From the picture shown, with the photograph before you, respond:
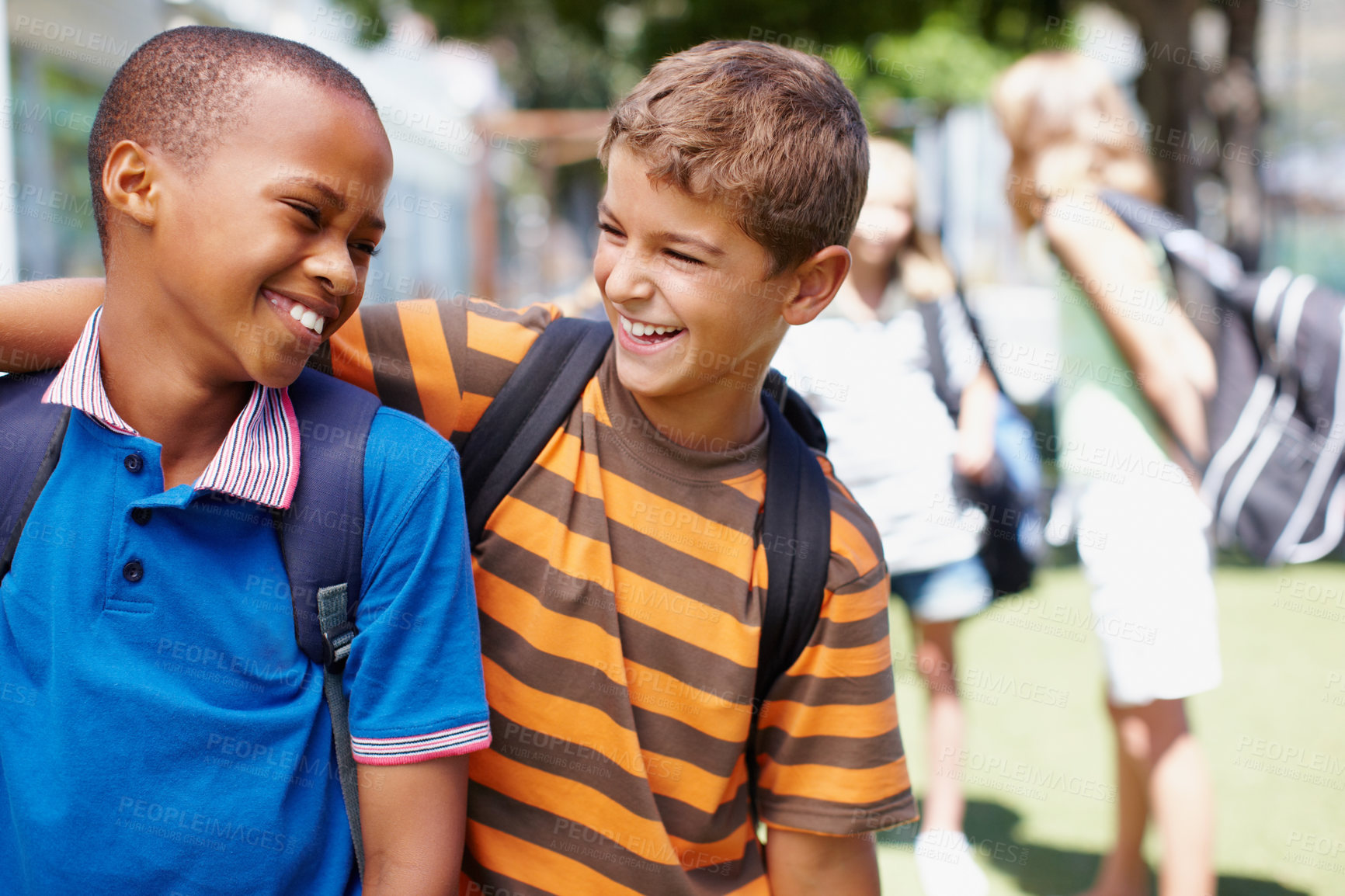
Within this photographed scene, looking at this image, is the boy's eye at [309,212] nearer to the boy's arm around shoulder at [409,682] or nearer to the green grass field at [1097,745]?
the boy's arm around shoulder at [409,682]

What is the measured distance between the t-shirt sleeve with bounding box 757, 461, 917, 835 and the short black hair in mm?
963

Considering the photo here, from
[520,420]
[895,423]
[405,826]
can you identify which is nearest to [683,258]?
[520,420]

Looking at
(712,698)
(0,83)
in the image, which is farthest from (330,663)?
(0,83)

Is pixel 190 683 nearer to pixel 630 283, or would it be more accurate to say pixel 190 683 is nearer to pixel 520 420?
pixel 520 420

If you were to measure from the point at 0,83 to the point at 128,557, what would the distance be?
3.53 metres

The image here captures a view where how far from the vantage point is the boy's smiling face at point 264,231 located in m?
1.21

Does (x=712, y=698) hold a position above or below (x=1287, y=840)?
above

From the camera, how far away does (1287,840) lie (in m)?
3.67

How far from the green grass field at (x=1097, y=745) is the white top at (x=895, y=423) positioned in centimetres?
71

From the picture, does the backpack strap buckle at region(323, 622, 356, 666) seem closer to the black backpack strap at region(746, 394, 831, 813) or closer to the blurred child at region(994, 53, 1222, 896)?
the black backpack strap at region(746, 394, 831, 813)

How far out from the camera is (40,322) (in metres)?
1.37

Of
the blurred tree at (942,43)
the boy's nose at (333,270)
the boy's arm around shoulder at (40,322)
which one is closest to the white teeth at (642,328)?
the boy's nose at (333,270)

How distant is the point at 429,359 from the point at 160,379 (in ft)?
1.27

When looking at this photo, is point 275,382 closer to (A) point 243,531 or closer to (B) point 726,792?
(A) point 243,531
